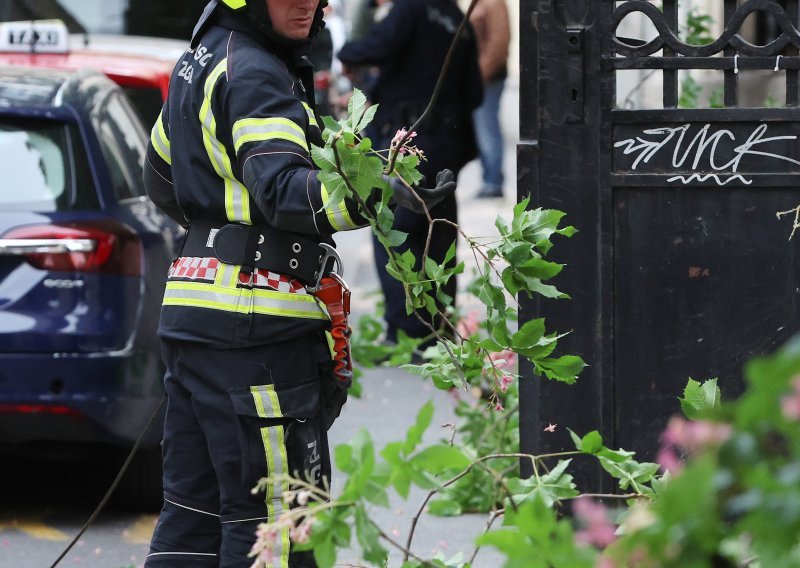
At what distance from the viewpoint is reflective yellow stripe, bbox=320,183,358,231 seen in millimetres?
2887

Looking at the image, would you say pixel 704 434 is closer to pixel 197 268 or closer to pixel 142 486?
pixel 197 268

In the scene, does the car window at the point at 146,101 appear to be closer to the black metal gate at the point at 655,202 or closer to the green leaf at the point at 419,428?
the black metal gate at the point at 655,202

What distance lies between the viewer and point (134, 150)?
18.2ft

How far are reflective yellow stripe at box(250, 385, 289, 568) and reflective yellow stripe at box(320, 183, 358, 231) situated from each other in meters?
0.43

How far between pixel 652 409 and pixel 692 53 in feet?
3.22

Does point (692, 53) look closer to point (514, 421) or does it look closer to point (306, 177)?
point (306, 177)

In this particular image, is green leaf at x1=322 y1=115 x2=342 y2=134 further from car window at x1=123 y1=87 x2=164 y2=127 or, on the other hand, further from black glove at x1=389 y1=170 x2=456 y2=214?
car window at x1=123 y1=87 x2=164 y2=127

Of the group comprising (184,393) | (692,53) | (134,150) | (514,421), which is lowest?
(514,421)

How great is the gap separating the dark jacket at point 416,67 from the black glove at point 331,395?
4214mm

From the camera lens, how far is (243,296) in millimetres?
3139

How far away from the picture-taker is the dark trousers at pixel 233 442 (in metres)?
3.09

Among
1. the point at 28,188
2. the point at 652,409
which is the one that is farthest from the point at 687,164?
the point at 28,188

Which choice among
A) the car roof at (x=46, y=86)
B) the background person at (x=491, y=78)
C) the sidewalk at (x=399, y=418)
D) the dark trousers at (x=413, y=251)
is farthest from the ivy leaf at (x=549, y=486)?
the background person at (x=491, y=78)

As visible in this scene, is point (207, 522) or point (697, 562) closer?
point (697, 562)
